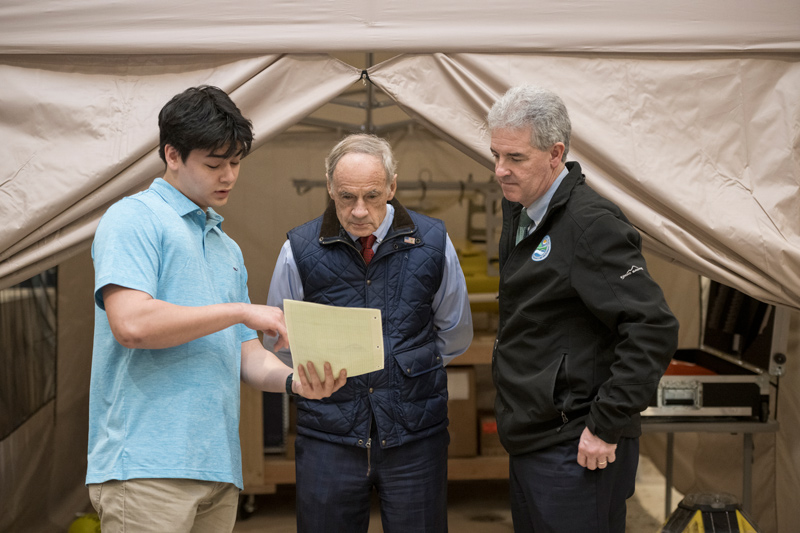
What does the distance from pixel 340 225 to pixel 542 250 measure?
60 cm

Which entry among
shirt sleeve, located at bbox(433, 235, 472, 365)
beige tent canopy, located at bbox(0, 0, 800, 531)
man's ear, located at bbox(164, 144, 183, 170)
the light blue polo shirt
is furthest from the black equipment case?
man's ear, located at bbox(164, 144, 183, 170)

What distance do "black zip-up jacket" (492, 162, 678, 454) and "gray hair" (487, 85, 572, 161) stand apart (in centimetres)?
12

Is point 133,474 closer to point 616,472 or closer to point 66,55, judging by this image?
point 616,472

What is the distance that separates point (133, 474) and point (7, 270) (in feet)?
3.69

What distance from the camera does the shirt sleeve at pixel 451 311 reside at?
7.68 feet

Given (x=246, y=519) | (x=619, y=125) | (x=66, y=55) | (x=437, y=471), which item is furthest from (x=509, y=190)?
(x=246, y=519)

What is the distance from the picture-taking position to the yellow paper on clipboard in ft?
5.26

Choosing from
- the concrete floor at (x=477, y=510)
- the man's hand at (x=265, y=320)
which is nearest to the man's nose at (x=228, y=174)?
the man's hand at (x=265, y=320)

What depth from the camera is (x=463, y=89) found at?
2438 mm

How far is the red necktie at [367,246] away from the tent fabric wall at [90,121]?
47cm

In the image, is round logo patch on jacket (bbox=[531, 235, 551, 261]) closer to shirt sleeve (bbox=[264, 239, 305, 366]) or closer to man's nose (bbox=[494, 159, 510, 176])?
man's nose (bbox=[494, 159, 510, 176])

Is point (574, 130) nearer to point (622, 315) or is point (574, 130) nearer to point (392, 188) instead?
point (392, 188)

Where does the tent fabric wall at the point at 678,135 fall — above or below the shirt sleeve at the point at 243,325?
above

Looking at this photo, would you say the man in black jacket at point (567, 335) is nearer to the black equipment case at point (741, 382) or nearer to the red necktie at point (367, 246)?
the red necktie at point (367, 246)
